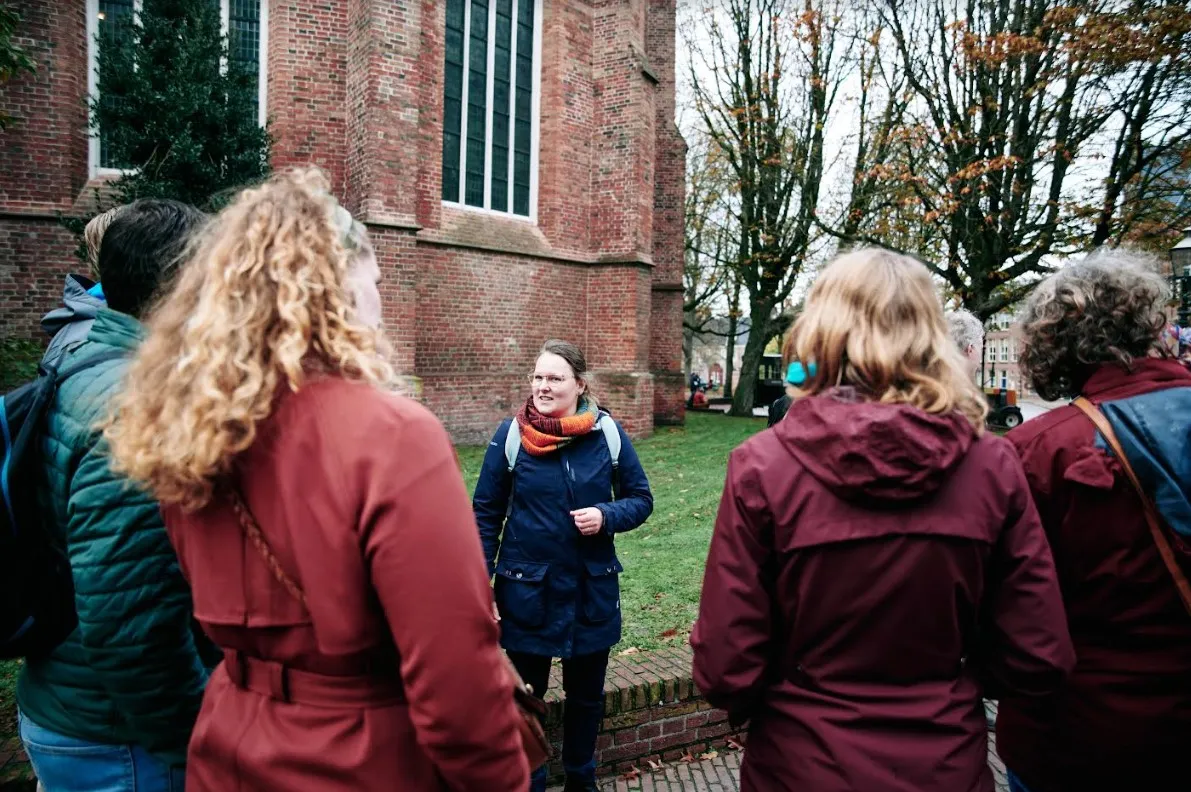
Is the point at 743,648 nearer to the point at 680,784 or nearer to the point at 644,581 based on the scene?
the point at 680,784

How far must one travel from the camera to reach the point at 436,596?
4.10 ft

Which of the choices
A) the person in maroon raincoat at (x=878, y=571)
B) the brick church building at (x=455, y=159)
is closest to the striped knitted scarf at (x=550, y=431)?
the person in maroon raincoat at (x=878, y=571)

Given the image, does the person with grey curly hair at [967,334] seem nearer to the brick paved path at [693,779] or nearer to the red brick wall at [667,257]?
the brick paved path at [693,779]

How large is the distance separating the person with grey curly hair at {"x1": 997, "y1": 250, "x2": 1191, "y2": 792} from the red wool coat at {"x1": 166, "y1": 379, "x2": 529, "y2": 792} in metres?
1.56

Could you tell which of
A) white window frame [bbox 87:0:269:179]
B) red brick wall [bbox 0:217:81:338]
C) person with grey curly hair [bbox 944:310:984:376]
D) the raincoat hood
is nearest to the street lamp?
person with grey curly hair [bbox 944:310:984:376]

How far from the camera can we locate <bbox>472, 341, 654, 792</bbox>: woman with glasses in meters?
2.90

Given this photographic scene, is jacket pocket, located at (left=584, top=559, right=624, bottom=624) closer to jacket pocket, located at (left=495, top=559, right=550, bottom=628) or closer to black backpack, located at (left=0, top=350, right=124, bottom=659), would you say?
jacket pocket, located at (left=495, top=559, right=550, bottom=628)

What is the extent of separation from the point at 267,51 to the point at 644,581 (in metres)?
10.7

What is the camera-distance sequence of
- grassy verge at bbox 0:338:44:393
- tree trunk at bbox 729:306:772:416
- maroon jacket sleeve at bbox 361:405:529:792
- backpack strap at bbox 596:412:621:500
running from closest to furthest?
maroon jacket sleeve at bbox 361:405:529:792
backpack strap at bbox 596:412:621:500
grassy verge at bbox 0:338:44:393
tree trunk at bbox 729:306:772:416

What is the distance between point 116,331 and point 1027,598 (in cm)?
225

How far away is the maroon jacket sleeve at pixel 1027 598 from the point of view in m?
1.61

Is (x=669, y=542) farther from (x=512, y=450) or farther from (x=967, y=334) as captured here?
(x=512, y=450)

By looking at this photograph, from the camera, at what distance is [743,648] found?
5.39 feet

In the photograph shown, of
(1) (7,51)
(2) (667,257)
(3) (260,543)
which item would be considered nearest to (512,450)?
(3) (260,543)
